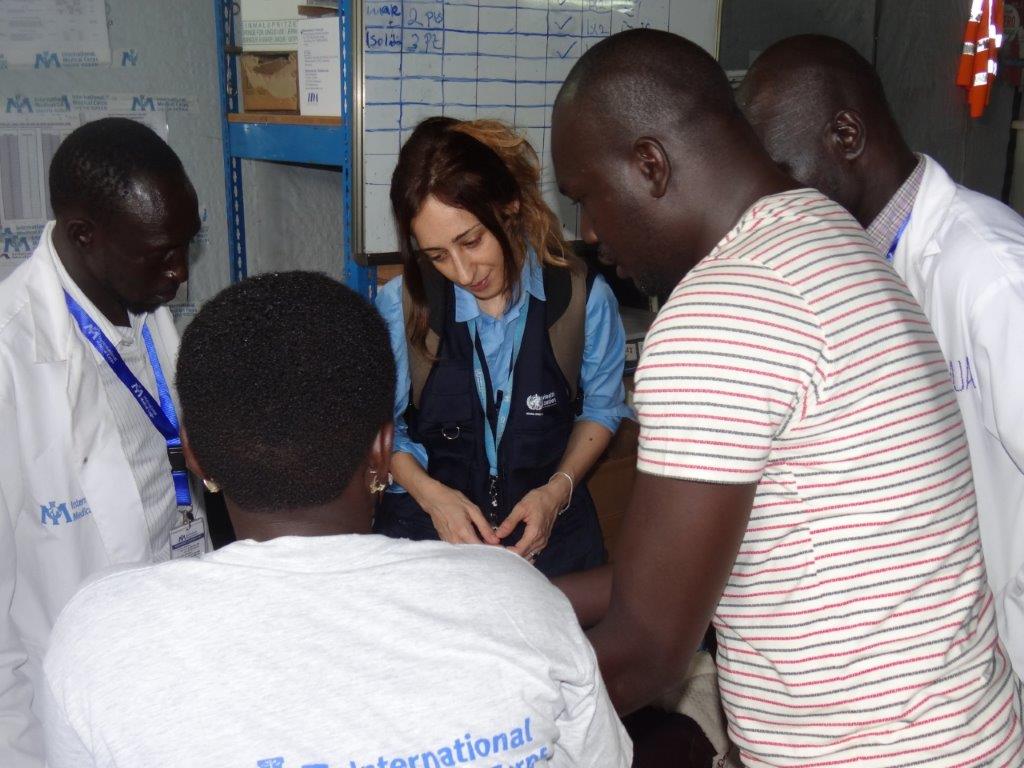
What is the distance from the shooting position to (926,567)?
90 centimetres

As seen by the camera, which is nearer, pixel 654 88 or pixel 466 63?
pixel 654 88

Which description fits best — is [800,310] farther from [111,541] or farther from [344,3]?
[344,3]

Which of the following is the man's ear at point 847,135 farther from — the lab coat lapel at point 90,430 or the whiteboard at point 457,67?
the lab coat lapel at point 90,430

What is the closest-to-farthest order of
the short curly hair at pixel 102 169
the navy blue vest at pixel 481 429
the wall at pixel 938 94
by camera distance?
the short curly hair at pixel 102 169 → the navy blue vest at pixel 481 429 → the wall at pixel 938 94

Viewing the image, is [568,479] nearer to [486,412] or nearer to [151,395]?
[486,412]

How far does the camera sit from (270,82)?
2.77 metres

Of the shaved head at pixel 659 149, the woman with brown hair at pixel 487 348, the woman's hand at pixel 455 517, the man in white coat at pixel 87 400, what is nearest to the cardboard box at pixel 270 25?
the woman with brown hair at pixel 487 348

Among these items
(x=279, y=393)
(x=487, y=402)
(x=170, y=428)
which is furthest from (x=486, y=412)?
(x=279, y=393)

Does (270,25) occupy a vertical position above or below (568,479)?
above

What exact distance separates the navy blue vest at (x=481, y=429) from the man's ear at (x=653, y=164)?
0.94 metres

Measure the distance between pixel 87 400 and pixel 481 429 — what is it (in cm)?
80

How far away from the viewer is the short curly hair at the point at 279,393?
34.3 inches

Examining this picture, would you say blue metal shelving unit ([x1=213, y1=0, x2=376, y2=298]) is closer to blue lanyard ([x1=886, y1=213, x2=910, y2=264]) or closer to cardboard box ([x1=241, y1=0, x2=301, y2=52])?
cardboard box ([x1=241, y1=0, x2=301, y2=52])

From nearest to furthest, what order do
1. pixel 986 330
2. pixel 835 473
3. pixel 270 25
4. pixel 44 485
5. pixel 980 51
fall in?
1. pixel 835 473
2. pixel 986 330
3. pixel 44 485
4. pixel 270 25
5. pixel 980 51
